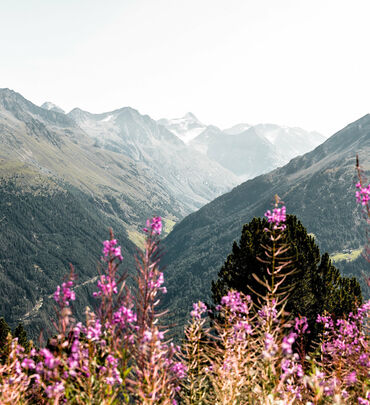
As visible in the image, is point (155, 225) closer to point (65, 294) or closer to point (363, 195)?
point (65, 294)

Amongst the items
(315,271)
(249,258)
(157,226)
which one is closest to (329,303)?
(315,271)

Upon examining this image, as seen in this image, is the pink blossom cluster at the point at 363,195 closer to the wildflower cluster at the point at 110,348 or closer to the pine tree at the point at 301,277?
the wildflower cluster at the point at 110,348

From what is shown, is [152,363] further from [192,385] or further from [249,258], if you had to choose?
[249,258]

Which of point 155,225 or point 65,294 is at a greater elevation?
point 155,225

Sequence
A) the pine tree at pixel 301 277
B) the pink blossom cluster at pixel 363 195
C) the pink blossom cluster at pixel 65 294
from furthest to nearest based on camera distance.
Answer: the pine tree at pixel 301 277
the pink blossom cluster at pixel 363 195
the pink blossom cluster at pixel 65 294

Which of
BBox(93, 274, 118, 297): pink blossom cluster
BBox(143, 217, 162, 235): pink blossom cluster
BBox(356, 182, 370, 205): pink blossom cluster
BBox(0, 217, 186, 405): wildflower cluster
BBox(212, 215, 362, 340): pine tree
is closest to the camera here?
BBox(0, 217, 186, 405): wildflower cluster

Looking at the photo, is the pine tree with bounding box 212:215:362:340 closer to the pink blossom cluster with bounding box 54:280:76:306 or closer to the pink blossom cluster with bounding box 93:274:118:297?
the pink blossom cluster with bounding box 93:274:118:297

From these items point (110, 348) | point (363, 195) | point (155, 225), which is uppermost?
point (155, 225)

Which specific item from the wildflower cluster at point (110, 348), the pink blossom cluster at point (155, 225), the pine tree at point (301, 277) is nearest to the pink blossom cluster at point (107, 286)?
the wildflower cluster at point (110, 348)

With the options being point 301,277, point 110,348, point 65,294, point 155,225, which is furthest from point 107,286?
point 301,277

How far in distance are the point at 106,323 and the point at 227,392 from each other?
306 centimetres

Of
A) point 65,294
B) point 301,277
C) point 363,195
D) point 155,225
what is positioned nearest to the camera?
point 65,294

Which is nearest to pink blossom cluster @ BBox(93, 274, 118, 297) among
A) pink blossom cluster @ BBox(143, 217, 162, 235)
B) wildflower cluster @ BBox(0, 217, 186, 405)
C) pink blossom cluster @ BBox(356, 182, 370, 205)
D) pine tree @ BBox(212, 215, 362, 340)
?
wildflower cluster @ BBox(0, 217, 186, 405)

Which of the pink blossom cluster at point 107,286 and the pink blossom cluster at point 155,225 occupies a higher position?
the pink blossom cluster at point 155,225
